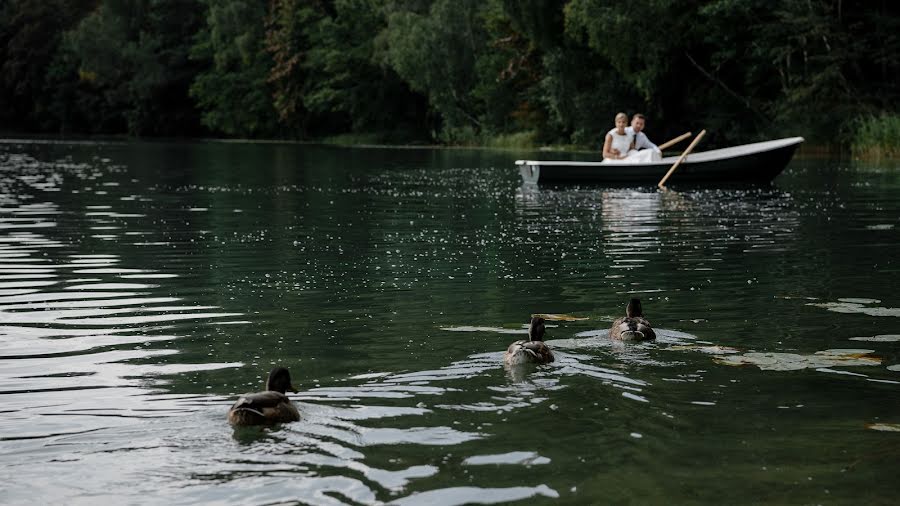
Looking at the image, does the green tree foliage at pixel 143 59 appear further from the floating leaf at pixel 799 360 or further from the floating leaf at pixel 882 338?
the floating leaf at pixel 799 360

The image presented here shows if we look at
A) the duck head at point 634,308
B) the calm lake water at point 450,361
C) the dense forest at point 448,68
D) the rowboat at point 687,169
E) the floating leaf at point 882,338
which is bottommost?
the calm lake water at point 450,361

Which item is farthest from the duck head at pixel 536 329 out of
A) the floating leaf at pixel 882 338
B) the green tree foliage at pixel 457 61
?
the green tree foliage at pixel 457 61

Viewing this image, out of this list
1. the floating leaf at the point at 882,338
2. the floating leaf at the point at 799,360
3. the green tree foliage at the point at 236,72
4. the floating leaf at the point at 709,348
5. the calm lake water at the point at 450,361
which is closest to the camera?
the calm lake water at the point at 450,361

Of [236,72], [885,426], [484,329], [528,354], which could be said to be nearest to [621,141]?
[484,329]

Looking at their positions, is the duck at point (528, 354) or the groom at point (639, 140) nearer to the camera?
the duck at point (528, 354)

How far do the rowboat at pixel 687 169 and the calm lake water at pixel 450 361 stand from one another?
336 inches

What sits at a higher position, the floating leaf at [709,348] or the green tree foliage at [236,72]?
Answer: the green tree foliage at [236,72]

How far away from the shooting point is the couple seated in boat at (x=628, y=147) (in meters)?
29.6

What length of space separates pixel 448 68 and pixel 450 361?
188ft

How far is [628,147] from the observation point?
99.2ft

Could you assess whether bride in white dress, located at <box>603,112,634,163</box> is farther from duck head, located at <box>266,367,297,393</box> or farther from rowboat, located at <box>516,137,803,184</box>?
duck head, located at <box>266,367,297,393</box>

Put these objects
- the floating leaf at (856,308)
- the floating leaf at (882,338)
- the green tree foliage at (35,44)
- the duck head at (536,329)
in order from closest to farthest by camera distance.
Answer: the duck head at (536,329) → the floating leaf at (882,338) → the floating leaf at (856,308) → the green tree foliage at (35,44)

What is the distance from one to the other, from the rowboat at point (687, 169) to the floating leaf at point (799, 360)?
19.9 metres

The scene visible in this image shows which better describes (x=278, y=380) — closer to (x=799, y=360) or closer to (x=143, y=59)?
(x=799, y=360)
